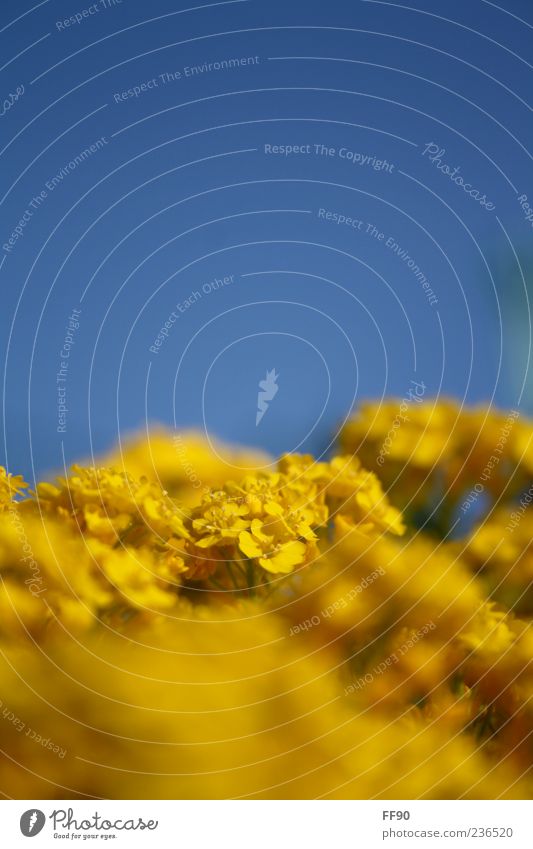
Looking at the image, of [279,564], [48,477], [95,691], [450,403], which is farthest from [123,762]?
[450,403]

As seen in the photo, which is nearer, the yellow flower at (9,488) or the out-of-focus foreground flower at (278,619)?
the out-of-focus foreground flower at (278,619)
